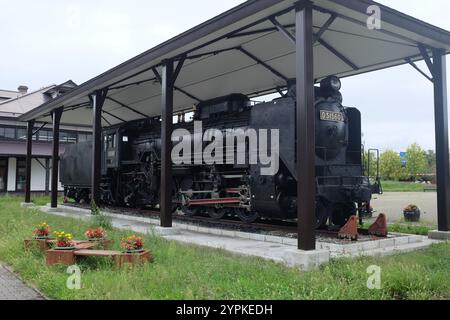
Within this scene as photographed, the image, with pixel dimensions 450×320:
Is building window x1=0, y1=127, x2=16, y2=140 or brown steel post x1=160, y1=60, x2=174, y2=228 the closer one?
brown steel post x1=160, y1=60, x2=174, y2=228

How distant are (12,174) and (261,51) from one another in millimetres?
25236

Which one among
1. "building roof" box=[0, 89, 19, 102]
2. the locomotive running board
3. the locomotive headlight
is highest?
"building roof" box=[0, 89, 19, 102]

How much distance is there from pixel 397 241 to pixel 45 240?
702cm

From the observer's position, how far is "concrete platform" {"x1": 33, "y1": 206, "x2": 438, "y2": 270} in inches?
271

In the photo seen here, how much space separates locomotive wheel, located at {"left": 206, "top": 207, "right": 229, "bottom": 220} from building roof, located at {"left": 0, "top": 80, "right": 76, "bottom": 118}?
79.6 ft

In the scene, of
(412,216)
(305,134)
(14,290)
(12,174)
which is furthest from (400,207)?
(12,174)

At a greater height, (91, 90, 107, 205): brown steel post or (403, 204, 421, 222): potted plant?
(91, 90, 107, 205): brown steel post

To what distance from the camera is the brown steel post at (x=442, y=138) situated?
9.90m

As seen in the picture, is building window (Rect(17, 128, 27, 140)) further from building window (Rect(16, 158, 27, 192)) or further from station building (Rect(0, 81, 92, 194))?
building window (Rect(16, 158, 27, 192))

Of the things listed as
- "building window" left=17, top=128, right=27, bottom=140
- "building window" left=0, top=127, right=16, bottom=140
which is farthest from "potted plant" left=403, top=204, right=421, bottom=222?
"building window" left=0, top=127, right=16, bottom=140

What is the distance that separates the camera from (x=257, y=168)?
33.3 ft

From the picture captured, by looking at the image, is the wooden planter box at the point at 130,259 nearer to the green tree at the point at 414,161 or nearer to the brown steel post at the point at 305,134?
the brown steel post at the point at 305,134

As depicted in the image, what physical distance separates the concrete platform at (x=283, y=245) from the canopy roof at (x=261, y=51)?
378 centimetres

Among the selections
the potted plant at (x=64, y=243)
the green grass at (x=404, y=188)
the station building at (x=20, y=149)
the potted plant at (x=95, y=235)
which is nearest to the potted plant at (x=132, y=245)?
the potted plant at (x=64, y=243)
